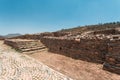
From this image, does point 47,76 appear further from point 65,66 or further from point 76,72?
point 65,66

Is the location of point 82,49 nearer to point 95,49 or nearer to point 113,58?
point 95,49

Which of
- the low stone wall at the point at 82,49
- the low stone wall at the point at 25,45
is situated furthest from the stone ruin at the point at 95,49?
the low stone wall at the point at 25,45

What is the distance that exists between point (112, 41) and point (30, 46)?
6.43 m

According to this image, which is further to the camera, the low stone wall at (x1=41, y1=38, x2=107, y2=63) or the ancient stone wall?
the low stone wall at (x1=41, y1=38, x2=107, y2=63)

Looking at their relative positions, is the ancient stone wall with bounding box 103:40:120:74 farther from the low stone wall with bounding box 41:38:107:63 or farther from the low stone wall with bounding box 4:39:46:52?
the low stone wall with bounding box 4:39:46:52

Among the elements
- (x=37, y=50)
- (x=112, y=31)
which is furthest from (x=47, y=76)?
(x=112, y=31)

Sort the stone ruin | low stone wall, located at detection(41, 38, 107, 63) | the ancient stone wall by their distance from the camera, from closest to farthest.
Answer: the ancient stone wall → the stone ruin → low stone wall, located at detection(41, 38, 107, 63)

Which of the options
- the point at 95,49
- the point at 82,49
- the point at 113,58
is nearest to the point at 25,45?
the point at 82,49

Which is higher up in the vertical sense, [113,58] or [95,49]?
[95,49]

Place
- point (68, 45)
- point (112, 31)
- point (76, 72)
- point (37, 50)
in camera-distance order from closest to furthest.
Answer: point (76, 72), point (68, 45), point (37, 50), point (112, 31)

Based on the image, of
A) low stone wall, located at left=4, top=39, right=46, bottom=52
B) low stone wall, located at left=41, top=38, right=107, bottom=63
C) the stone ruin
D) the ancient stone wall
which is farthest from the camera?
low stone wall, located at left=4, top=39, right=46, bottom=52

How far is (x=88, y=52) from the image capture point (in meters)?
7.87

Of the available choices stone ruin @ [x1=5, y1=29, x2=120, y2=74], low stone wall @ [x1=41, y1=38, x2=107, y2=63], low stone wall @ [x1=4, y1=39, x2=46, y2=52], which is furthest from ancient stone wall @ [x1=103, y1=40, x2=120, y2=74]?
low stone wall @ [x1=4, y1=39, x2=46, y2=52]

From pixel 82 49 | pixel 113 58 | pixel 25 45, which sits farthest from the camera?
pixel 25 45
